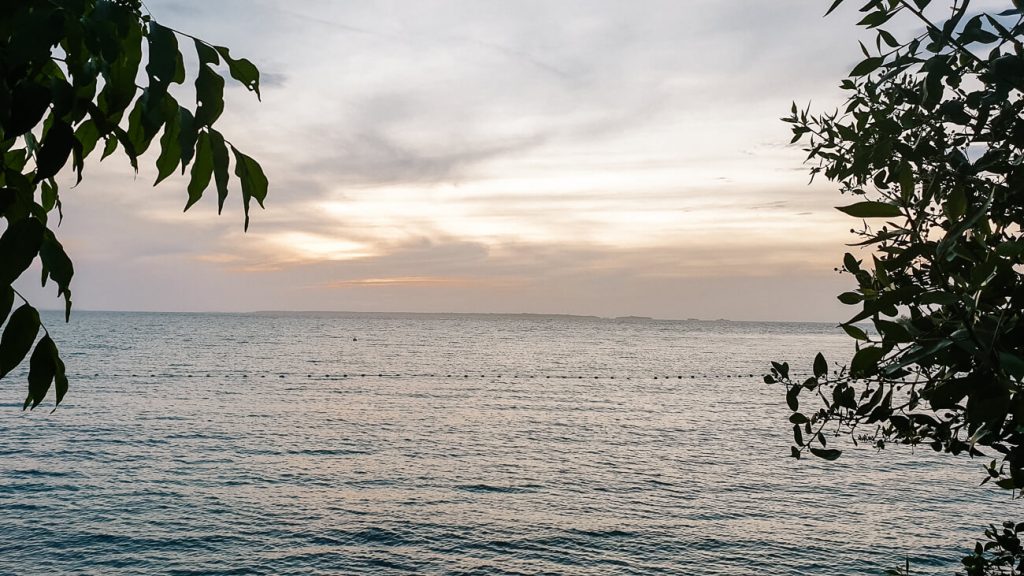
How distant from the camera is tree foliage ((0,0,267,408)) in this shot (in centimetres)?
126

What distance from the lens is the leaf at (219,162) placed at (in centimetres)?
156

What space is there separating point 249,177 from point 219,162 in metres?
0.14

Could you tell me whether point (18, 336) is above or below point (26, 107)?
below

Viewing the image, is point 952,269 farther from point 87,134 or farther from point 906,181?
point 87,134

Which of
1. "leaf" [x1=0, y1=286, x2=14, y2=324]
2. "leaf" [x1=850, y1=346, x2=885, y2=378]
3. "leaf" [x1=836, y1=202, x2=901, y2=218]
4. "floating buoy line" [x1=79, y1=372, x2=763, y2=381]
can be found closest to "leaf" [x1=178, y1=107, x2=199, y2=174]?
"leaf" [x1=0, y1=286, x2=14, y2=324]

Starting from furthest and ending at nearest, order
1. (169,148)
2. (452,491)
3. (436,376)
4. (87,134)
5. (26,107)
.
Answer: (436,376) → (452,491) → (87,134) → (169,148) → (26,107)

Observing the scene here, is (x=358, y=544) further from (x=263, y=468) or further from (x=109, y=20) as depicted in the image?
(x=109, y=20)

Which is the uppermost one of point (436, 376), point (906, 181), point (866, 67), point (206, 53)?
point (866, 67)

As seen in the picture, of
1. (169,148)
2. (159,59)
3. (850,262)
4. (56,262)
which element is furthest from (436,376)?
(159,59)

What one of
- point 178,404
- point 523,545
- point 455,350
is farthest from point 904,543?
point 455,350

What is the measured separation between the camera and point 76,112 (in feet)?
4.83

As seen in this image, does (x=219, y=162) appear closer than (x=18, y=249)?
No

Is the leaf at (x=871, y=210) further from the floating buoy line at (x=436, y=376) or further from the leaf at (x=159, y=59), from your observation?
the floating buoy line at (x=436, y=376)

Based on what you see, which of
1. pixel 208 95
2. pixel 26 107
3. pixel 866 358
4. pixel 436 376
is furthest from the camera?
pixel 436 376
